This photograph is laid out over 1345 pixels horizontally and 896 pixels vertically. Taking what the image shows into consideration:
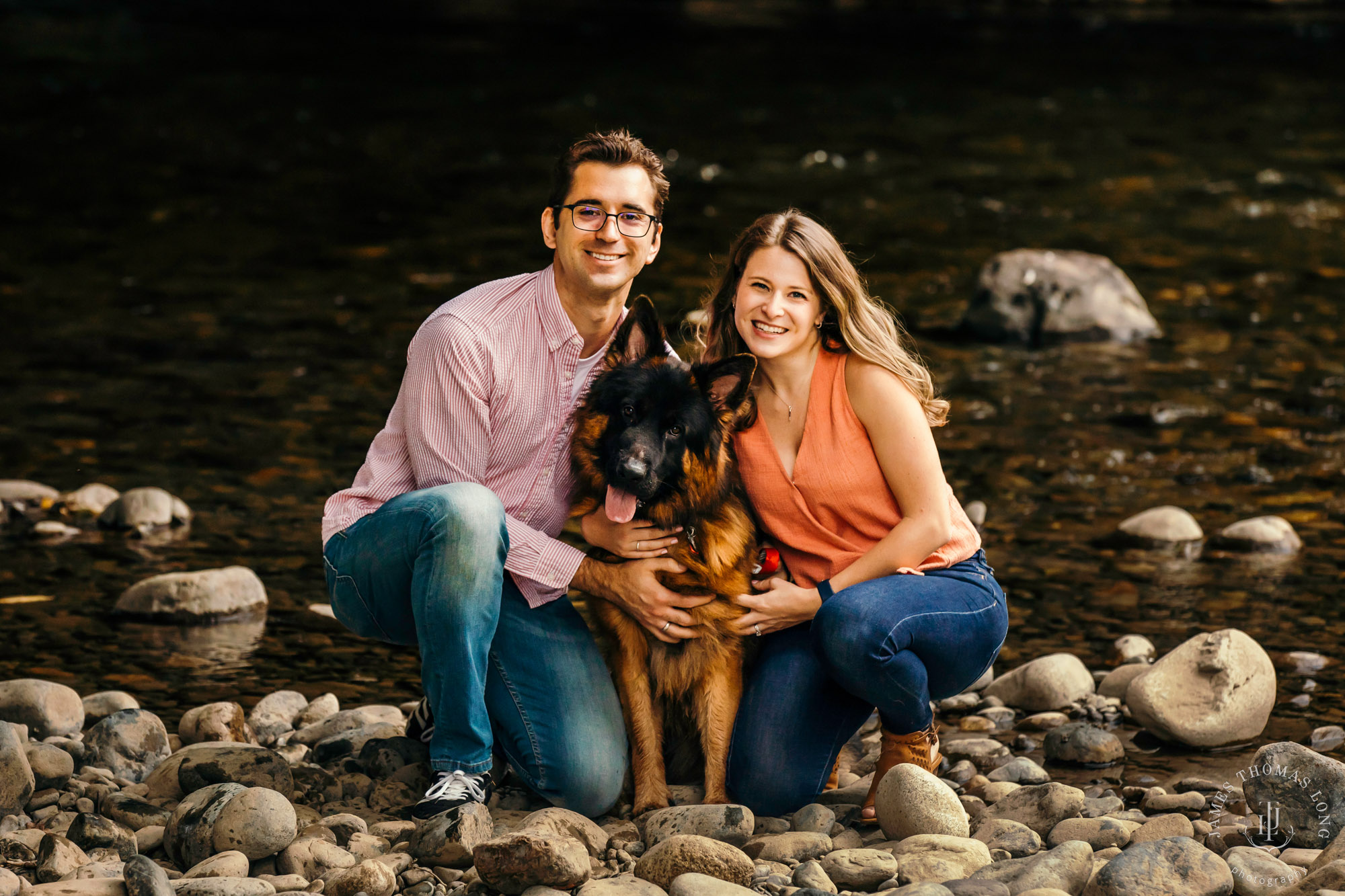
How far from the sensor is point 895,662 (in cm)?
364

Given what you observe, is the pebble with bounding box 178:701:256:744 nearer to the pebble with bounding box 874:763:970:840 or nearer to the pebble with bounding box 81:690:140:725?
the pebble with bounding box 81:690:140:725

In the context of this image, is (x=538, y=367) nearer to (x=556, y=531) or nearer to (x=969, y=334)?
(x=556, y=531)

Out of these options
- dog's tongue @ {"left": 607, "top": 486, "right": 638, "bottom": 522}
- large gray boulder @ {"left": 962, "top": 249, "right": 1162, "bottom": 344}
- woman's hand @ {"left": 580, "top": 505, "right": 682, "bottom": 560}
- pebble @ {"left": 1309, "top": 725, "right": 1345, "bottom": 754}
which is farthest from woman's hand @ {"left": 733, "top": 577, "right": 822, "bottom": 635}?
large gray boulder @ {"left": 962, "top": 249, "right": 1162, "bottom": 344}

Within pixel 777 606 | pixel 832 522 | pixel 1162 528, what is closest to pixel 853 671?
pixel 777 606

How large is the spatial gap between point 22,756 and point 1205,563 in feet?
15.5

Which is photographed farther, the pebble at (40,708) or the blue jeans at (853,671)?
the pebble at (40,708)

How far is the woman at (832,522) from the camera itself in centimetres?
378

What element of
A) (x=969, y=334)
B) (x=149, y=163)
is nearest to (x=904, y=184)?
(x=969, y=334)

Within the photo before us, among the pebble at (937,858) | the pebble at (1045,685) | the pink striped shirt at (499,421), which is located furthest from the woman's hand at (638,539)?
the pebble at (1045,685)

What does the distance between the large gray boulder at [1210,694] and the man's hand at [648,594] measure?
63.3 inches

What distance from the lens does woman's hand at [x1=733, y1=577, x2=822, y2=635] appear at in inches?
152

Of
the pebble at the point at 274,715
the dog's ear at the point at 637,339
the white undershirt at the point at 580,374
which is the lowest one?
the pebble at the point at 274,715

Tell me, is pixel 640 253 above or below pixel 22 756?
above

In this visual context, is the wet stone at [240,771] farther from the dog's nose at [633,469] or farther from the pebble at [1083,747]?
the pebble at [1083,747]
